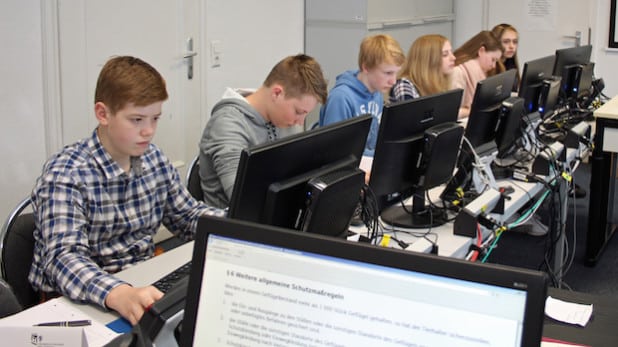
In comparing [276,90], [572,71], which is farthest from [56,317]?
[572,71]

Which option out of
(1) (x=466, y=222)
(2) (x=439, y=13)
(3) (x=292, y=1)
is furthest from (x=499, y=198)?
(2) (x=439, y=13)

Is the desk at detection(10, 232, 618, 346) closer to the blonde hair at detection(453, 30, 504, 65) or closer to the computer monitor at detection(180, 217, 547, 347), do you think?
the computer monitor at detection(180, 217, 547, 347)

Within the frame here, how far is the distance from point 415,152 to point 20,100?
1.74 meters

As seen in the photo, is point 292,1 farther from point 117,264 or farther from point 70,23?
point 117,264

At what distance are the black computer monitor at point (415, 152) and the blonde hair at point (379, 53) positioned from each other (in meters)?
0.82

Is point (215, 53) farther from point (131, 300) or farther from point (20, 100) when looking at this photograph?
point (131, 300)

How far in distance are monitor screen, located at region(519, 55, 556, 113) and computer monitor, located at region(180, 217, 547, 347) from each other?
8.28 feet

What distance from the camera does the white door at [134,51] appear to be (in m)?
3.20

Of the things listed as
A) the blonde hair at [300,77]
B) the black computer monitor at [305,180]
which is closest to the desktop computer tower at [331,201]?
the black computer monitor at [305,180]

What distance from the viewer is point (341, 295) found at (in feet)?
3.04

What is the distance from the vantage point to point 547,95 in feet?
11.0

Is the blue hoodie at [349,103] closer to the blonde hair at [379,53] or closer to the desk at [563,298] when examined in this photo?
the blonde hair at [379,53]

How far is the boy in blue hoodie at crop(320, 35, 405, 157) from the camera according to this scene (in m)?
3.10

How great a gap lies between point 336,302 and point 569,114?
3.39 meters
